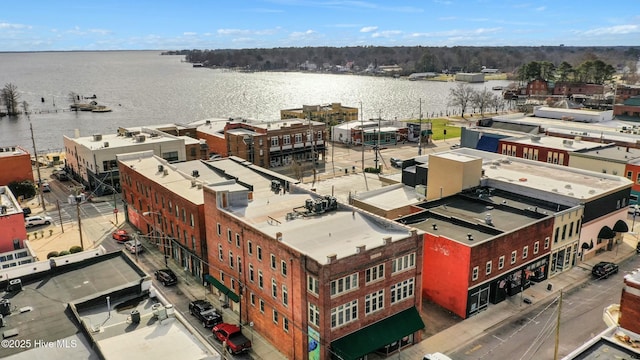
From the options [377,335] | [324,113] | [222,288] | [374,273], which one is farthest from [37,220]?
[324,113]

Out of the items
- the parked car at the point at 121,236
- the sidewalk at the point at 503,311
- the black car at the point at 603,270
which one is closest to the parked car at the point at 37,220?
the parked car at the point at 121,236

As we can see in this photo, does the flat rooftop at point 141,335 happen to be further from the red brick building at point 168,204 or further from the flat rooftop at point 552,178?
the flat rooftop at point 552,178

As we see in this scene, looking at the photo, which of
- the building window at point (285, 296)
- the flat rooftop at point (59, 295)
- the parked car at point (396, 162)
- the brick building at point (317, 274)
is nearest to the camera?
the flat rooftop at point (59, 295)

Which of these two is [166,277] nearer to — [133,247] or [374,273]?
[133,247]

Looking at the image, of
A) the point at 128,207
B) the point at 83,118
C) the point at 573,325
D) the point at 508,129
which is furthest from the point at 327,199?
the point at 83,118

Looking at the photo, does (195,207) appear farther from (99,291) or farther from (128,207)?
(128,207)

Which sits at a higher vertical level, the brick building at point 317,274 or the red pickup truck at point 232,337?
the brick building at point 317,274
